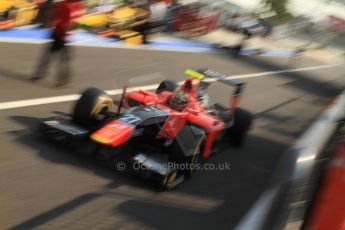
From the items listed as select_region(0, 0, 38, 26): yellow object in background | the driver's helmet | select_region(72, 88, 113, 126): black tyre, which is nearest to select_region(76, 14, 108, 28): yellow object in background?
select_region(0, 0, 38, 26): yellow object in background

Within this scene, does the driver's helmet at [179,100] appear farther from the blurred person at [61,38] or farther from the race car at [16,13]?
the race car at [16,13]

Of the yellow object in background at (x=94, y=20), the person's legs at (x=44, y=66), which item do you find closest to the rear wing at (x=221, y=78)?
the person's legs at (x=44, y=66)

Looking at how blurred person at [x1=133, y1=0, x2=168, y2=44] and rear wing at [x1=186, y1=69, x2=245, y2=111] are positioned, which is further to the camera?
blurred person at [x1=133, y1=0, x2=168, y2=44]

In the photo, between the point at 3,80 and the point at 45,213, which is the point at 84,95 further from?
the point at 3,80

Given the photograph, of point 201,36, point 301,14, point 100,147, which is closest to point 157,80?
point 100,147

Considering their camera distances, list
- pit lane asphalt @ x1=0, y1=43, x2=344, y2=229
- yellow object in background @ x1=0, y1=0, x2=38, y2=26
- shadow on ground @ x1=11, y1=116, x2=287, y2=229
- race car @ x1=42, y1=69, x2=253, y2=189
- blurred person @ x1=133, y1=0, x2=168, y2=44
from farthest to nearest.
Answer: blurred person @ x1=133, y1=0, x2=168, y2=44, yellow object in background @ x1=0, y1=0, x2=38, y2=26, race car @ x1=42, y1=69, x2=253, y2=189, shadow on ground @ x1=11, y1=116, x2=287, y2=229, pit lane asphalt @ x1=0, y1=43, x2=344, y2=229

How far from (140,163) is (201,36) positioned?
47.3 feet

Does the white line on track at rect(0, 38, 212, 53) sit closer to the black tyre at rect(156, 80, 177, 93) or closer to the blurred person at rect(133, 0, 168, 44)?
the blurred person at rect(133, 0, 168, 44)

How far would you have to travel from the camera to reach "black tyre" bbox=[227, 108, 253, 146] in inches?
282

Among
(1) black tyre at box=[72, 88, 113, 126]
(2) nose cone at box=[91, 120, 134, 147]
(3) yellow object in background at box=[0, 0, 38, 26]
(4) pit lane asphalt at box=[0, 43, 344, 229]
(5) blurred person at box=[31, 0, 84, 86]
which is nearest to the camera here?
(4) pit lane asphalt at box=[0, 43, 344, 229]

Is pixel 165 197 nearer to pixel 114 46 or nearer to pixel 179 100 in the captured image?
pixel 179 100

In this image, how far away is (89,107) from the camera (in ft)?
19.0

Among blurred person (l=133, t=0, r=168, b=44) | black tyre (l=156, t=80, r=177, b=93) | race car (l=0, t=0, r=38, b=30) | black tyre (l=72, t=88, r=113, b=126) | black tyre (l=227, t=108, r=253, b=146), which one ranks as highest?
race car (l=0, t=0, r=38, b=30)

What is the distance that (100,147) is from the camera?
5.59 m
